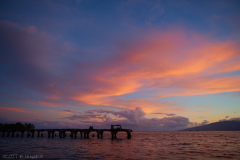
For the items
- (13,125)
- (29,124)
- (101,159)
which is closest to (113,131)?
(101,159)

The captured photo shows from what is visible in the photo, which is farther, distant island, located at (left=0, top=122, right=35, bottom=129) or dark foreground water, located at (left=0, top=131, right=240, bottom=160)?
distant island, located at (left=0, top=122, right=35, bottom=129)

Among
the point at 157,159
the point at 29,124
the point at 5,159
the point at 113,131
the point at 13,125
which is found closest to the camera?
the point at 5,159

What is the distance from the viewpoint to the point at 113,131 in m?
80.2

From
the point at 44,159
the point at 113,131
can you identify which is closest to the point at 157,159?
the point at 44,159

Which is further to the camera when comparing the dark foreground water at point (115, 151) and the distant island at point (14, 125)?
the distant island at point (14, 125)

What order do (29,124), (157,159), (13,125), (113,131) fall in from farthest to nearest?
(29,124), (13,125), (113,131), (157,159)

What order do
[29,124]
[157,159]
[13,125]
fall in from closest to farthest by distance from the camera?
[157,159], [13,125], [29,124]

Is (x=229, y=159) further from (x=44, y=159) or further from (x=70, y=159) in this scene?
(x=44, y=159)

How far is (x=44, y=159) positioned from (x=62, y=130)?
210 ft

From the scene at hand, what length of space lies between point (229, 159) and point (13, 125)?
189135 mm

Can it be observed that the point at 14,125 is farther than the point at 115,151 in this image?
Yes

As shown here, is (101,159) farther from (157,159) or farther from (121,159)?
(157,159)

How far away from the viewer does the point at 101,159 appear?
2656cm

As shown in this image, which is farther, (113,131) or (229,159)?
(113,131)
